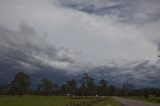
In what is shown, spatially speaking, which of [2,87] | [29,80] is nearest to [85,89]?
[29,80]

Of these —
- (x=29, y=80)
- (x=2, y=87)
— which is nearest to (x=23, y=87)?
(x=29, y=80)

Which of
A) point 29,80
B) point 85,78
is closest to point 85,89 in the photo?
point 85,78

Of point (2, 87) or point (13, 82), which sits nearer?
point (13, 82)

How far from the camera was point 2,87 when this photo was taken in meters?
200

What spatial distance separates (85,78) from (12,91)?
44.6m

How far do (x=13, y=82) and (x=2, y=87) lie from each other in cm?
2993

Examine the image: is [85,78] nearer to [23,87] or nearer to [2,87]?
[23,87]

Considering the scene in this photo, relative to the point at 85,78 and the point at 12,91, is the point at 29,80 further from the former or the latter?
the point at 85,78

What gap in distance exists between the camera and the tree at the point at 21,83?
168825mm

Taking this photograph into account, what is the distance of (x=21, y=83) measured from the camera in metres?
169

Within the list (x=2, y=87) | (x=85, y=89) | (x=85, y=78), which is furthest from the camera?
(x=2, y=87)

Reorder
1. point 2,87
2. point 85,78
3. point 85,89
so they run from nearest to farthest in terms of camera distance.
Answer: point 85,78 → point 85,89 → point 2,87

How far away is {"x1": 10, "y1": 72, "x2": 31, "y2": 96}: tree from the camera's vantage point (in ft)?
554

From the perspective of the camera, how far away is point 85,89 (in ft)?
595
